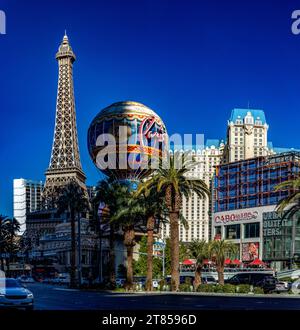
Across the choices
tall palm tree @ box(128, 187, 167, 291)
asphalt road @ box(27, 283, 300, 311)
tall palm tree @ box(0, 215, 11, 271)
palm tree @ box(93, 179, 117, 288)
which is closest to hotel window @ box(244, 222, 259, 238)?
tall palm tree @ box(0, 215, 11, 271)

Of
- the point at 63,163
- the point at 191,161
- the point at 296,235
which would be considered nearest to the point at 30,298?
the point at 191,161

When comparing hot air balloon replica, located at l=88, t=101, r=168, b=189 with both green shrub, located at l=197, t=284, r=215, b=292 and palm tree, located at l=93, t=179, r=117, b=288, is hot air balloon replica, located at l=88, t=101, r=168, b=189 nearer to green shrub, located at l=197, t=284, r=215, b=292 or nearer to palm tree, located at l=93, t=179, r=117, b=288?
palm tree, located at l=93, t=179, r=117, b=288

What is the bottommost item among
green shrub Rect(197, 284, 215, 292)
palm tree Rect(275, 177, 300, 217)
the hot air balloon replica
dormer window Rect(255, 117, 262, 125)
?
green shrub Rect(197, 284, 215, 292)

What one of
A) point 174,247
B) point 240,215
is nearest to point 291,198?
point 174,247

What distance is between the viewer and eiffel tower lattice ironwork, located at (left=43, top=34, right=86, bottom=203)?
174700mm

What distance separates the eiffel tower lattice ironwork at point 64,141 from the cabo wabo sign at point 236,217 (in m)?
62.0

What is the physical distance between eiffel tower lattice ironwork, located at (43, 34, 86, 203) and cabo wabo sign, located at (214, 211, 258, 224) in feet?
204

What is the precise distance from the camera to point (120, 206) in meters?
52.8

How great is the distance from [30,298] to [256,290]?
24.4 meters

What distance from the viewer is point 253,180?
417ft

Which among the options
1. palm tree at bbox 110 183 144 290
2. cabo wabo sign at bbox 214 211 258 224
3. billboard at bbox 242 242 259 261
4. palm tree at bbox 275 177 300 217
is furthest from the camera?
cabo wabo sign at bbox 214 211 258 224

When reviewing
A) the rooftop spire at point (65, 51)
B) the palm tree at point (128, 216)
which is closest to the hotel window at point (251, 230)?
the palm tree at point (128, 216)

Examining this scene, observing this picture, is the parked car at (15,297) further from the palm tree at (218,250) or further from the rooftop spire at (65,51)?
the rooftop spire at (65,51)
